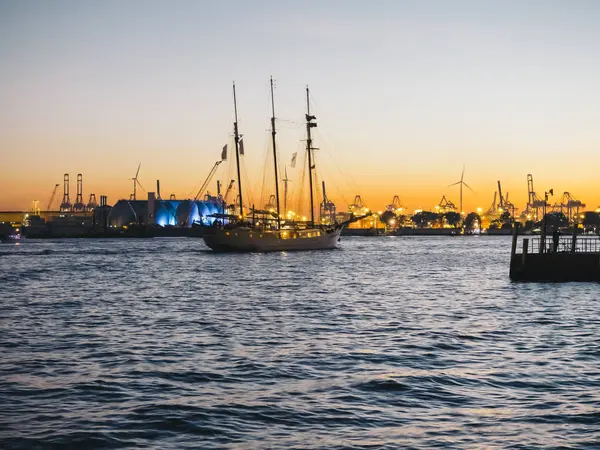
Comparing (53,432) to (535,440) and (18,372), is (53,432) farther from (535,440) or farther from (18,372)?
(535,440)

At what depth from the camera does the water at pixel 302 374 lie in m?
14.5

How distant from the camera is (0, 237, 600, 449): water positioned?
14531 mm

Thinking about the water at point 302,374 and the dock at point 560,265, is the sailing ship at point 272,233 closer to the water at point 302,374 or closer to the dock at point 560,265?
the dock at point 560,265

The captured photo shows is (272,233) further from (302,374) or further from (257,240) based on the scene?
(302,374)

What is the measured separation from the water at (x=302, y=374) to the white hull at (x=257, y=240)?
73.9 m

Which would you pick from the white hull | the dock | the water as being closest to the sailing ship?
the white hull

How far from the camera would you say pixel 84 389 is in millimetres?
18234

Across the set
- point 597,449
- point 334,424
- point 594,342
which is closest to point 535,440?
point 597,449

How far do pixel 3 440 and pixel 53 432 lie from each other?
87 centimetres

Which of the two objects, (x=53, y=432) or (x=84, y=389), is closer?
(x=53, y=432)

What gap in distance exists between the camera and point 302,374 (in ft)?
66.0

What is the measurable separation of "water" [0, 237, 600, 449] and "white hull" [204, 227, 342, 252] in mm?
73886

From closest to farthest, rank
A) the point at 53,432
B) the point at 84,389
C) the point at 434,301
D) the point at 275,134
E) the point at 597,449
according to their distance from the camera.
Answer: the point at 597,449 → the point at 53,432 → the point at 84,389 → the point at 434,301 → the point at 275,134

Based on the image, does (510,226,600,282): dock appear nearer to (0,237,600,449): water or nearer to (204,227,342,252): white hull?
(0,237,600,449): water
